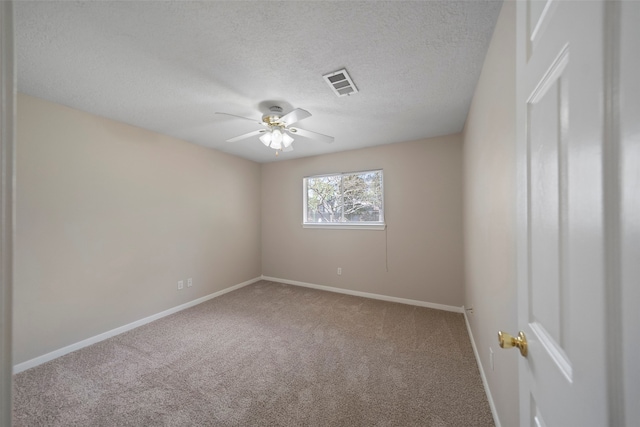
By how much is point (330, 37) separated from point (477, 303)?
2375mm

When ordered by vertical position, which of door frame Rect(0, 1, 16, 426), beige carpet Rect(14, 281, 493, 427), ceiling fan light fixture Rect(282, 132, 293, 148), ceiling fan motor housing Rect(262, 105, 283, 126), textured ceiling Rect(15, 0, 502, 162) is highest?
textured ceiling Rect(15, 0, 502, 162)

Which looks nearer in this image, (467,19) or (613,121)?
(613,121)

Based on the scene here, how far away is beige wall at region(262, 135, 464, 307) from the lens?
3.13 meters

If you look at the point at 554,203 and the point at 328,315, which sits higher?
the point at 554,203

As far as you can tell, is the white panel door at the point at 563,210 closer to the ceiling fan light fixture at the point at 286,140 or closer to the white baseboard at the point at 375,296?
the ceiling fan light fixture at the point at 286,140

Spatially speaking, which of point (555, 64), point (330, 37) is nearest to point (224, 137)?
point (330, 37)

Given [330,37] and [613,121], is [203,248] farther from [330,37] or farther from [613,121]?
[613,121]

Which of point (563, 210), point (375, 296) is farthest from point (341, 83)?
point (375, 296)

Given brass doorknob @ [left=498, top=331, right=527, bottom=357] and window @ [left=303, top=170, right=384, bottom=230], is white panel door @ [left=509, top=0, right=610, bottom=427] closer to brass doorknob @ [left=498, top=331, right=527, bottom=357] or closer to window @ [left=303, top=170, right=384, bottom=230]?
brass doorknob @ [left=498, top=331, right=527, bottom=357]

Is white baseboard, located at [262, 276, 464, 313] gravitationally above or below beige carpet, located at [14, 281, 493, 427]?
above

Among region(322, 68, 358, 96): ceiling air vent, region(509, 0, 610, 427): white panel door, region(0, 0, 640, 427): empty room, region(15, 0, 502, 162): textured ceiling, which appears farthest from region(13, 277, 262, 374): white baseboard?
region(509, 0, 610, 427): white panel door

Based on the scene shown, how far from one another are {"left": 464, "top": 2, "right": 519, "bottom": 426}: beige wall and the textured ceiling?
0.78 ft

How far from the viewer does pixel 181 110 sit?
2363 millimetres

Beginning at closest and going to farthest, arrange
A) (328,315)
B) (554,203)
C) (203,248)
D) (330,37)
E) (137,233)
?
(554,203)
(330,37)
(137,233)
(328,315)
(203,248)
